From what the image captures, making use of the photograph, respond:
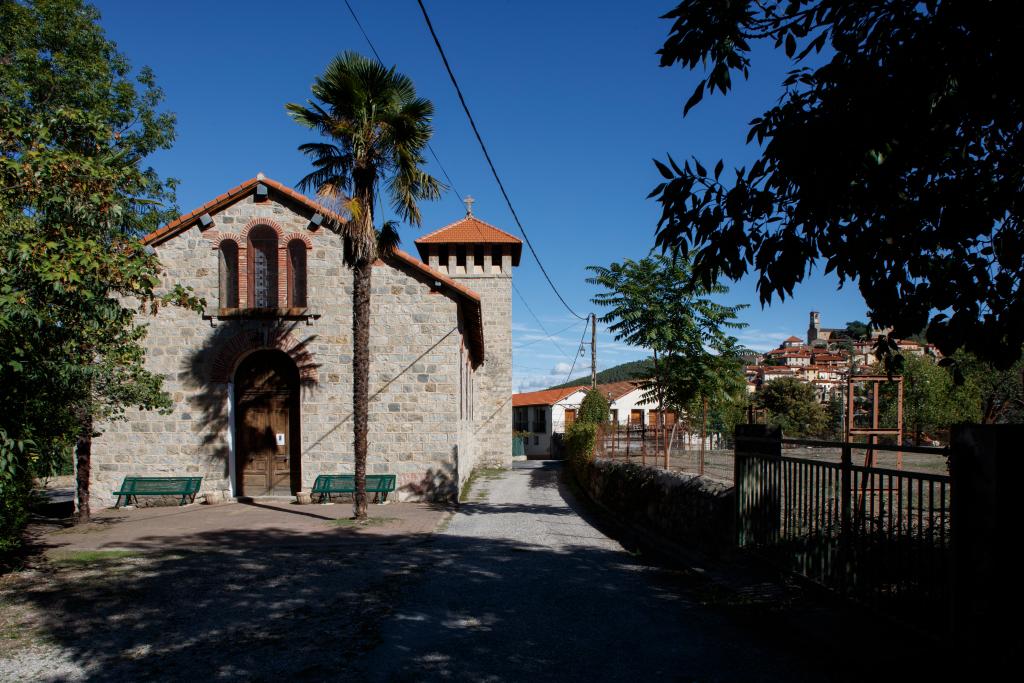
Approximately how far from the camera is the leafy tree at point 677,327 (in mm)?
15234

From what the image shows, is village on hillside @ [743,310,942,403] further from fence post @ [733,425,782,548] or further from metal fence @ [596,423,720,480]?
fence post @ [733,425,782,548]

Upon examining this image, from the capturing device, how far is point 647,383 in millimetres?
16391

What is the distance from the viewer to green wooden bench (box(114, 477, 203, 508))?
1540cm

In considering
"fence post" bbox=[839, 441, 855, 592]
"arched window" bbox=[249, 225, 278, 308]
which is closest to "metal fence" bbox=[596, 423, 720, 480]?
"arched window" bbox=[249, 225, 278, 308]

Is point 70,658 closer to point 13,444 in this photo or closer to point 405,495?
point 13,444

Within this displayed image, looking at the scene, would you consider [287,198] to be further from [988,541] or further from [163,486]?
[988,541]

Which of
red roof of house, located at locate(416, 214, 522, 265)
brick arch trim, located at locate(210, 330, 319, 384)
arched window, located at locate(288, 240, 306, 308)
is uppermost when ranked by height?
red roof of house, located at locate(416, 214, 522, 265)

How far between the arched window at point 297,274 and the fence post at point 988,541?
14.4m

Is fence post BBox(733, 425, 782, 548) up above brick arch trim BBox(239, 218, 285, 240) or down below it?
below

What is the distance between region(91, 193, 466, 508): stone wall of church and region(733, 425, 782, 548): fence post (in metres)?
8.70

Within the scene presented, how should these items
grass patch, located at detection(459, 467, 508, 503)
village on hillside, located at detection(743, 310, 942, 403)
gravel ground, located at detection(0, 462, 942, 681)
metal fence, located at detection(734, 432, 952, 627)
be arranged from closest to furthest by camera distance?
metal fence, located at detection(734, 432, 952, 627) < gravel ground, located at detection(0, 462, 942, 681) < grass patch, located at detection(459, 467, 508, 503) < village on hillside, located at detection(743, 310, 942, 403)

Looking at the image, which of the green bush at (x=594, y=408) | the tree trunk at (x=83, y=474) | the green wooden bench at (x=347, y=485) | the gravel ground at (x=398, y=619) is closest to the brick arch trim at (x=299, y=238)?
the green wooden bench at (x=347, y=485)

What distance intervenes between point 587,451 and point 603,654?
1500 centimetres

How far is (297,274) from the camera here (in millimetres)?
16438
